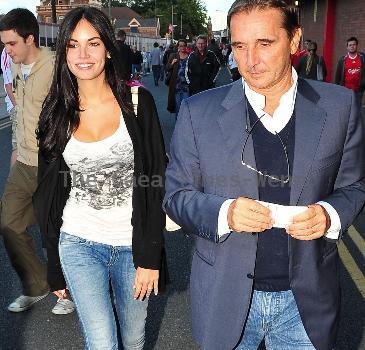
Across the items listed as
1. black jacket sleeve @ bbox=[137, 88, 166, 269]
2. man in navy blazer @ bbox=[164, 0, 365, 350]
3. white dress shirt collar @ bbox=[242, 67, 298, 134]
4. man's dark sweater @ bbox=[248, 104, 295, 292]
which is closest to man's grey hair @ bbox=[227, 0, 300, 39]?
man in navy blazer @ bbox=[164, 0, 365, 350]

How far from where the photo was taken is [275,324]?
2.06 metres

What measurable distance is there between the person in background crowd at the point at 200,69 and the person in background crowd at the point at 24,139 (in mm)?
7643

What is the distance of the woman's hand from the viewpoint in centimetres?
251

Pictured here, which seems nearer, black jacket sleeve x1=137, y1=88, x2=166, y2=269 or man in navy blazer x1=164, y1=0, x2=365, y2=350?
man in navy blazer x1=164, y1=0, x2=365, y2=350

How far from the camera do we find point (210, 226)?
182 centimetres

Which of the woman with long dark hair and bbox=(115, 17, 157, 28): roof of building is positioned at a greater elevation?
bbox=(115, 17, 157, 28): roof of building

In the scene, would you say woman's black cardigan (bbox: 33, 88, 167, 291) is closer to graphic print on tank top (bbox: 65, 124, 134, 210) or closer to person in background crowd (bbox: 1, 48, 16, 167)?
graphic print on tank top (bbox: 65, 124, 134, 210)

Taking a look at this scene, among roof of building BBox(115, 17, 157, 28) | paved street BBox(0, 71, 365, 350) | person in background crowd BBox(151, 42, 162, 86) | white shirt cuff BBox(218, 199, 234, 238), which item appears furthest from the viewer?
roof of building BBox(115, 17, 157, 28)

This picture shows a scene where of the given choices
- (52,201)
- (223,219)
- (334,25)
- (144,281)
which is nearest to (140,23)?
(334,25)

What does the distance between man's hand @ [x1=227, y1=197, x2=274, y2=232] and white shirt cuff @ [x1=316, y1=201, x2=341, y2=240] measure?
236mm

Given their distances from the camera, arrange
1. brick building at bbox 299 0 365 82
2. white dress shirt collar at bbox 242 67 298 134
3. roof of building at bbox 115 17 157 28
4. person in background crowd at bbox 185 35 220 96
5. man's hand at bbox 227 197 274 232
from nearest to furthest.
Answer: man's hand at bbox 227 197 274 232, white dress shirt collar at bbox 242 67 298 134, person in background crowd at bbox 185 35 220 96, brick building at bbox 299 0 365 82, roof of building at bbox 115 17 157 28

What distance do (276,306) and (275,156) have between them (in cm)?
55

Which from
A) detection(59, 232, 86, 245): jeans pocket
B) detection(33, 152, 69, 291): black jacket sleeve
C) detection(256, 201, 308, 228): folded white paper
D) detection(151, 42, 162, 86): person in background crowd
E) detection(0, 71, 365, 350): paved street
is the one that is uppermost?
detection(256, 201, 308, 228): folded white paper

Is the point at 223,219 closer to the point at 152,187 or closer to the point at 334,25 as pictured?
the point at 152,187
